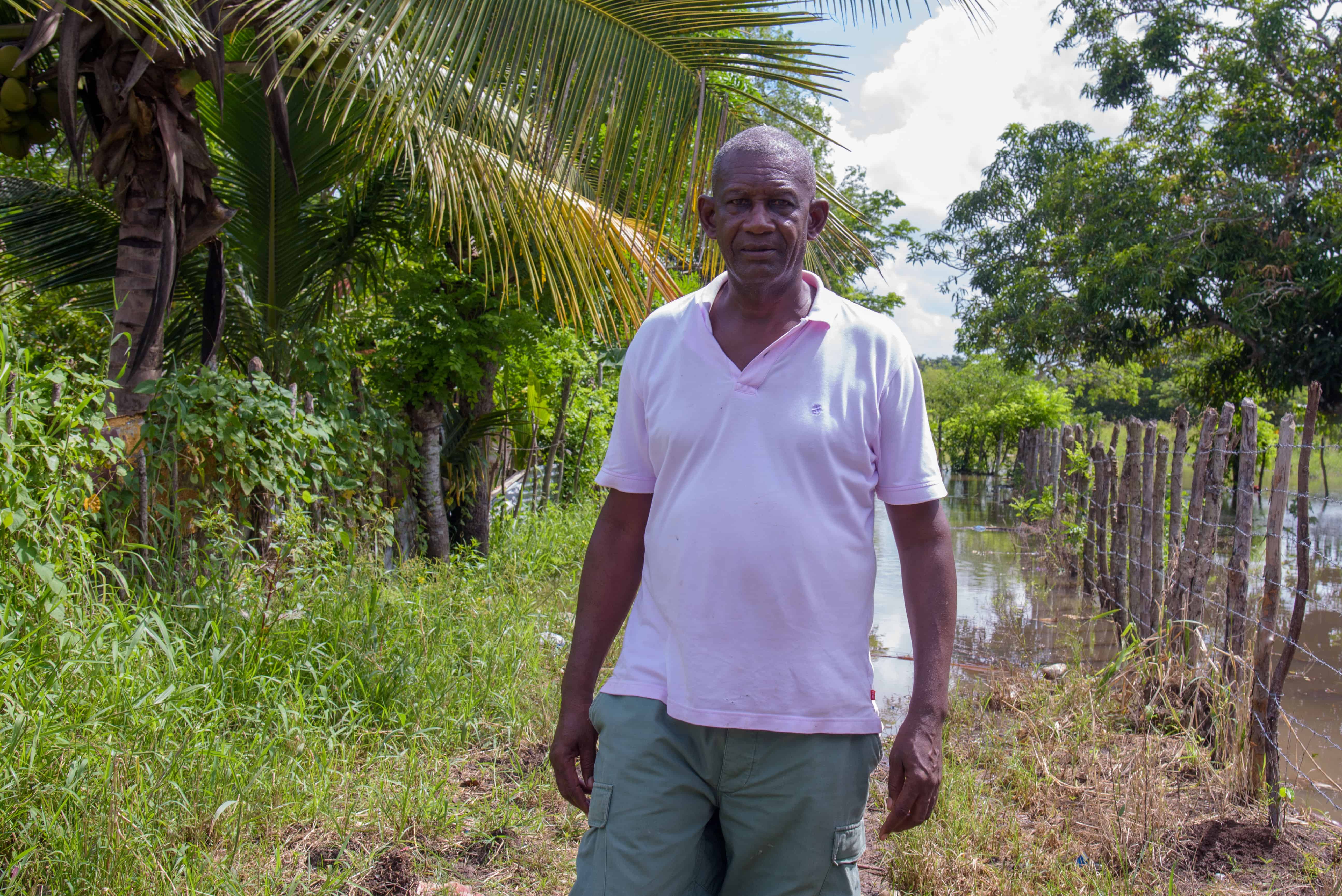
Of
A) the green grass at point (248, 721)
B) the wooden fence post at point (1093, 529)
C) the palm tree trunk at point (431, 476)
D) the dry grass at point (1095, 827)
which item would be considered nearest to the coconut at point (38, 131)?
the green grass at point (248, 721)

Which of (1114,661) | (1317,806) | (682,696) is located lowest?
(1317,806)

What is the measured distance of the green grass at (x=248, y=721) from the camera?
9.05 feet

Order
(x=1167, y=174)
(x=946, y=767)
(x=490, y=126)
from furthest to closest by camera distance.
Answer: (x=1167, y=174) → (x=490, y=126) → (x=946, y=767)

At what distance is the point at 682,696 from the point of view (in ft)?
6.33

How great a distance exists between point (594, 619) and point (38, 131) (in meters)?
4.30

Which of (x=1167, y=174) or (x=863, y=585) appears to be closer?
(x=863, y=585)

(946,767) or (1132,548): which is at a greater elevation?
(1132,548)

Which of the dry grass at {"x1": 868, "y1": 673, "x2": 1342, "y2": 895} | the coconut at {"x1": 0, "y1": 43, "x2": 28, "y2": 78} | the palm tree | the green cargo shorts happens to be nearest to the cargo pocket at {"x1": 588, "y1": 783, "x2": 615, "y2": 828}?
the green cargo shorts

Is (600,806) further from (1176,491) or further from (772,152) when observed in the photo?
(1176,491)

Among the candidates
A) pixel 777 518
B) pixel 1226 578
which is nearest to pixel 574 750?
pixel 777 518

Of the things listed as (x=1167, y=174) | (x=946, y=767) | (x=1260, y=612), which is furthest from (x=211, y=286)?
(x=1167, y=174)

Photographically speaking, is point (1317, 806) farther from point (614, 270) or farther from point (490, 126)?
point (490, 126)

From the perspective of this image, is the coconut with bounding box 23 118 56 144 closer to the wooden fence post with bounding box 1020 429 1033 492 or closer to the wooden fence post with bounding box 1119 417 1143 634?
the wooden fence post with bounding box 1119 417 1143 634

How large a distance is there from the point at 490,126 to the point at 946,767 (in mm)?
3340
